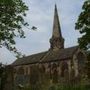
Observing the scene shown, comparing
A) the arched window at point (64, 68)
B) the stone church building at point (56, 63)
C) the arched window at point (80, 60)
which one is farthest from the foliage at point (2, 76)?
the arched window at point (64, 68)

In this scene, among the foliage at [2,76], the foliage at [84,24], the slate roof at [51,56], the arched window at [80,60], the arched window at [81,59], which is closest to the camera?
the foliage at [2,76]

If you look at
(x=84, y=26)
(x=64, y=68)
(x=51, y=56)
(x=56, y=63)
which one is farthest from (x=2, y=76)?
(x=51, y=56)

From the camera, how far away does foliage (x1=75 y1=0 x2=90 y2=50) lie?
3966cm

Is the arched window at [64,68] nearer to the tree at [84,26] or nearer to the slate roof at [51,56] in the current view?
the slate roof at [51,56]

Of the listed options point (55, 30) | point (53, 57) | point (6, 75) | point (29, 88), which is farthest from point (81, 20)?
point (55, 30)

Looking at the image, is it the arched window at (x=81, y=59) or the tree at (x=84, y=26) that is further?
the arched window at (x=81, y=59)

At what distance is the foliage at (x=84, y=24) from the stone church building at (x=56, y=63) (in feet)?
98.4

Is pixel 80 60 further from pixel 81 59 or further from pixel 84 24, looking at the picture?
pixel 84 24

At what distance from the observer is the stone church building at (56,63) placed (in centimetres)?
7662

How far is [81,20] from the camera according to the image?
135 ft

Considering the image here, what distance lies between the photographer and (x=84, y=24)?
40.8 metres

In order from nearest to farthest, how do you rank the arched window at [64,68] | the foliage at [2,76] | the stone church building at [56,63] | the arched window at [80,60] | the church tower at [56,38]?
the foliage at [2,76], the stone church building at [56,63], the arched window at [80,60], the arched window at [64,68], the church tower at [56,38]

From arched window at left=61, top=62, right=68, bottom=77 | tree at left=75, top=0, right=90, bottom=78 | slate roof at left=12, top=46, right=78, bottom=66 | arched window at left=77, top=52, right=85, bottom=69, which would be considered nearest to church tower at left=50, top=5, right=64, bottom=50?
slate roof at left=12, top=46, right=78, bottom=66

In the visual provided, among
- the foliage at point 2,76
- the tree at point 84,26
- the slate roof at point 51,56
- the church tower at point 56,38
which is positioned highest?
the church tower at point 56,38
